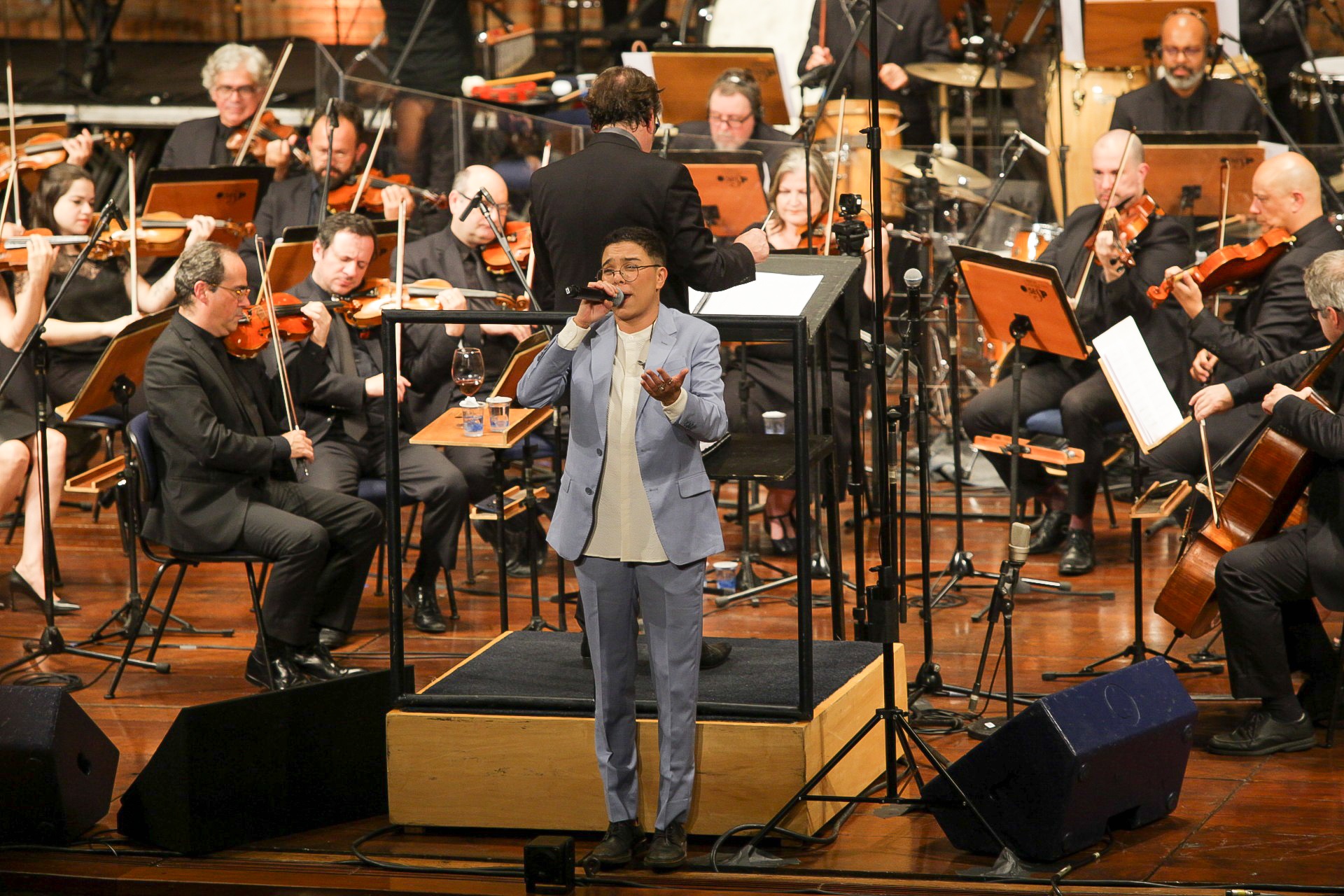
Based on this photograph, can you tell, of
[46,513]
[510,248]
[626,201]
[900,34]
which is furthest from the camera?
[900,34]

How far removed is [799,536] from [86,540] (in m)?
4.03

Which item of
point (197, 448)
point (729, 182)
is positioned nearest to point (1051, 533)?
point (729, 182)

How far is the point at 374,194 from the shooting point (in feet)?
21.2

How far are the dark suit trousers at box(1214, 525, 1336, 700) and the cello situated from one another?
83 mm

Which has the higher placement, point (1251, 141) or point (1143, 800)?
point (1251, 141)

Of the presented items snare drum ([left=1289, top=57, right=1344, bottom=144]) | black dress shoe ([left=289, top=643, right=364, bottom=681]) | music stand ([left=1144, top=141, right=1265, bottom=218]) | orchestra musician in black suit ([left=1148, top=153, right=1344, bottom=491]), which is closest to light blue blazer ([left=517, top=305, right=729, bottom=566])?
black dress shoe ([left=289, top=643, right=364, bottom=681])

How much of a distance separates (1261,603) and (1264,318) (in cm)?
154

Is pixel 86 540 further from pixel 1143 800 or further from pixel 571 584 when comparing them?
pixel 1143 800

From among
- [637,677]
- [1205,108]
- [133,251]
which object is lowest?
[637,677]

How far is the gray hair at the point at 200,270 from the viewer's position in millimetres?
4645

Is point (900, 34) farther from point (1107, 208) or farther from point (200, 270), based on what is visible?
point (200, 270)

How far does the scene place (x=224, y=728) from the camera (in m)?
3.52

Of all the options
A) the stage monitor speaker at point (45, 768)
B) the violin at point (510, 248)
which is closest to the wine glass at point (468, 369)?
the violin at point (510, 248)

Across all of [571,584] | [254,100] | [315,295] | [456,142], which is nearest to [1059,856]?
[571,584]
